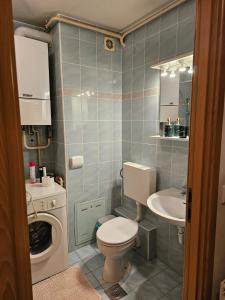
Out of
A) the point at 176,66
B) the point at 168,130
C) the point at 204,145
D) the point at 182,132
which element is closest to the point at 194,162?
Result: the point at 204,145

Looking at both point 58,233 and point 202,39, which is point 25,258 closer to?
point 202,39

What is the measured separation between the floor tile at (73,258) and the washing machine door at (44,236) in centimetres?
32

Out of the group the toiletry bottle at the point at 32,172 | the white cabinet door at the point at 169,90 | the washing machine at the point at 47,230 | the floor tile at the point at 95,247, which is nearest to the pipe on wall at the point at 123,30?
the white cabinet door at the point at 169,90

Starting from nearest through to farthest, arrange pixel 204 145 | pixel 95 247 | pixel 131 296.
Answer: pixel 204 145, pixel 131 296, pixel 95 247

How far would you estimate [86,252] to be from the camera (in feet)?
7.48

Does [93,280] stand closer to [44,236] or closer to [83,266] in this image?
[83,266]

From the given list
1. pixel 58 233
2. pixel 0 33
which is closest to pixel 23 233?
pixel 0 33

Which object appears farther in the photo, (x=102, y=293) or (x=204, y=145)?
(x=102, y=293)

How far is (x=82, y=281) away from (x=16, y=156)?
1.84 meters

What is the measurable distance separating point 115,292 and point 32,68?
218 centimetres

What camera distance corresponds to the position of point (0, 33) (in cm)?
45

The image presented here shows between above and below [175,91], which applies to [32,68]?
above

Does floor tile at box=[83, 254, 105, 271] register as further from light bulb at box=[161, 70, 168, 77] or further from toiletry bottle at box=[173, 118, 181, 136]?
light bulb at box=[161, 70, 168, 77]

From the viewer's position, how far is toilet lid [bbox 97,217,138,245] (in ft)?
5.93
